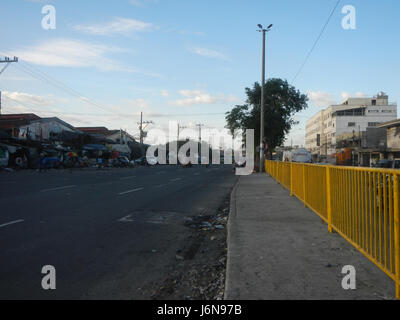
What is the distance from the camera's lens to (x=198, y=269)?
16.1ft

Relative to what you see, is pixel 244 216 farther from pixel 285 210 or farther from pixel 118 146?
pixel 118 146

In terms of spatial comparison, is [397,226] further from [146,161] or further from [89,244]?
[146,161]

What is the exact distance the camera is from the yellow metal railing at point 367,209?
3.58 metres

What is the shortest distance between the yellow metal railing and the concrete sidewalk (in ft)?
0.64

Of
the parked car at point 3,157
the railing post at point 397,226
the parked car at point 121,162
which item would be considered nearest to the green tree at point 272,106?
the parked car at point 121,162

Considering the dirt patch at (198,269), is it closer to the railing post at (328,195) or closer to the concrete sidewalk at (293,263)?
the concrete sidewalk at (293,263)

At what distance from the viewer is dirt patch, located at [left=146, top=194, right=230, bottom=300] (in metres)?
4.00

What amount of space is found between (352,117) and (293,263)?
8404cm

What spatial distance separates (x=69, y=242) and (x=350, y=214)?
14.5 ft

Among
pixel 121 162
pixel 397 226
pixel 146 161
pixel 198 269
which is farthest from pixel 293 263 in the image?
pixel 146 161

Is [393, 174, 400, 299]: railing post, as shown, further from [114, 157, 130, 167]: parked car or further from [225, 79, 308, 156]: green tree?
[114, 157, 130, 167]: parked car

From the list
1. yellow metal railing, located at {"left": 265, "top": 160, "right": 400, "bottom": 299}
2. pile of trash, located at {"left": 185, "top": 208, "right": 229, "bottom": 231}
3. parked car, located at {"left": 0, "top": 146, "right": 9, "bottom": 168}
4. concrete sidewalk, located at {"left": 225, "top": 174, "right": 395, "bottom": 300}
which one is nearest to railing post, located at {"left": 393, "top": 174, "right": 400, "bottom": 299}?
yellow metal railing, located at {"left": 265, "top": 160, "right": 400, "bottom": 299}

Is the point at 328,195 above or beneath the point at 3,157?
beneath

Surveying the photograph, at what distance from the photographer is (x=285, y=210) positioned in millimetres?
9180
